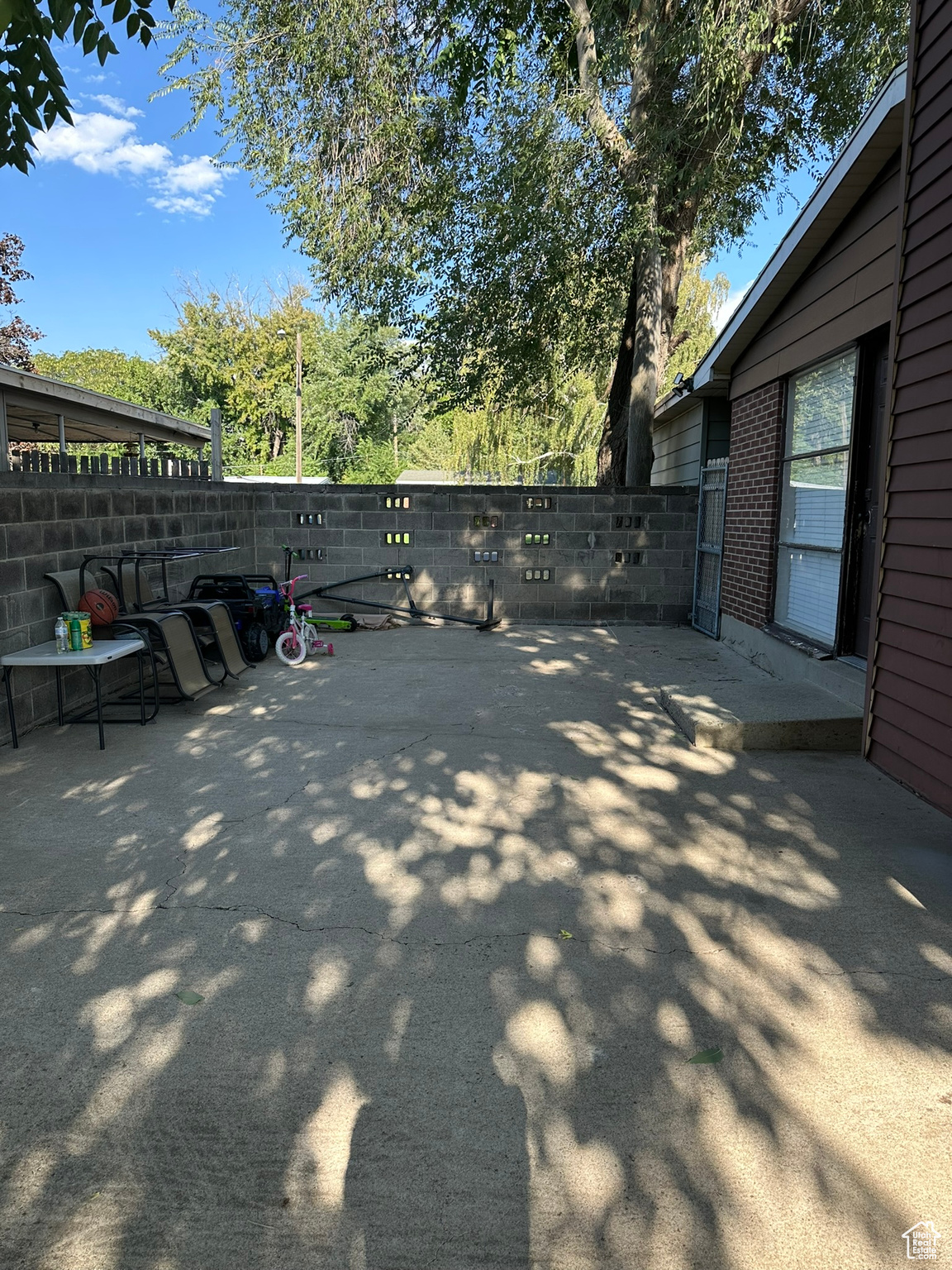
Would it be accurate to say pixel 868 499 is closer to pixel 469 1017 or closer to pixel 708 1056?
pixel 708 1056

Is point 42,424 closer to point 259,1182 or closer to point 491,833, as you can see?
point 491,833

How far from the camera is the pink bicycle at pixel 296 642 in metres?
8.23

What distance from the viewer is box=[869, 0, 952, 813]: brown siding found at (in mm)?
4312

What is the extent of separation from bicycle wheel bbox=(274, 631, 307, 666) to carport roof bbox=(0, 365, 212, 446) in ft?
25.0

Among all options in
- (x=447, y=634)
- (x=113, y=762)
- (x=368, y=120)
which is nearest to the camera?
(x=113, y=762)

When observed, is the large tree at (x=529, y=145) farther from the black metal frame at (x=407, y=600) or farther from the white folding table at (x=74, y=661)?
the white folding table at (x=74, y=661)

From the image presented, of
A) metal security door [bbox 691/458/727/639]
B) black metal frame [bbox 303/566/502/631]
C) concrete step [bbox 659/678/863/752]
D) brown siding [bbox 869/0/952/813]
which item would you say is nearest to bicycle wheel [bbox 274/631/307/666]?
black metal frame [bbox 303/566/502/631]

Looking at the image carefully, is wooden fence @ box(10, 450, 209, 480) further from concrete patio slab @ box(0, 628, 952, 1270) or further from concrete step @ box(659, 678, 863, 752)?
concrete step @ box(659, 678, 863, 752)

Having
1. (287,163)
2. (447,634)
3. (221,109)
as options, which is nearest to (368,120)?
(287,163)

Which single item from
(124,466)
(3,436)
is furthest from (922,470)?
(3,436)

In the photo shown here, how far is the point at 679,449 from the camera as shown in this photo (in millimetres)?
12250

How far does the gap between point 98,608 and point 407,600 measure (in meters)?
5.63

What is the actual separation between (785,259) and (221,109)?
10362 millimetres

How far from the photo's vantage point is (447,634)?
1030 centimetres
